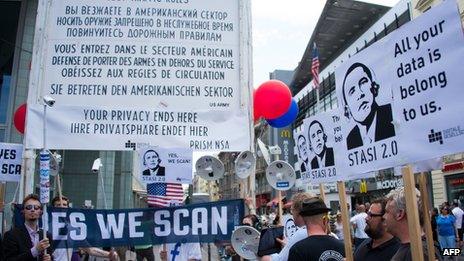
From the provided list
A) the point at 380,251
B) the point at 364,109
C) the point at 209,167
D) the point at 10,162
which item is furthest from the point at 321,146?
the point at 10,162

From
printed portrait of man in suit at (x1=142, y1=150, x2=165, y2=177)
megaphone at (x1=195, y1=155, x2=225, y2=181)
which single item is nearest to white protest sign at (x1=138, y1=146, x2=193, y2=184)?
printed portrait of man in suit at (x1=142, y1=150, x2=165, y2=177)

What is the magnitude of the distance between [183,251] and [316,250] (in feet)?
9.98

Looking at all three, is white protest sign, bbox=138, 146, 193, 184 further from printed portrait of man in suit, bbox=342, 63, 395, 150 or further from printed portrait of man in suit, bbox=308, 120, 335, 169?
printed portrait of man in suit, bbox=342, 63, 395, 150

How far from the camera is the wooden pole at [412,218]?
9.80 ft

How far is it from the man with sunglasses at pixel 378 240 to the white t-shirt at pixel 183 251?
273 centimetres

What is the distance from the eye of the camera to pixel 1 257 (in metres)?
4.93

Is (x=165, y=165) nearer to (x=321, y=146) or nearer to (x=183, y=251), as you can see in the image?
(x=183, y=251)

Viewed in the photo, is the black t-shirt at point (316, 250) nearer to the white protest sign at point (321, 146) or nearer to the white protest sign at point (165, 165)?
the white protest sign at point (321, 146)

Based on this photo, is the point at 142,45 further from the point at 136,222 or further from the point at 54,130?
the point at 136,222

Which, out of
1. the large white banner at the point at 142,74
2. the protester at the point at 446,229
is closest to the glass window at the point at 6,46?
the large white banner at the point at 142,74

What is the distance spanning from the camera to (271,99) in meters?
8.59

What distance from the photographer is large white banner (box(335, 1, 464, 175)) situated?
2.97m

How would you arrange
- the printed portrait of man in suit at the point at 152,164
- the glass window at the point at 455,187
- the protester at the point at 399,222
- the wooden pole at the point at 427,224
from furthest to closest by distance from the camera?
the glass window at the point at 455,187 < the printed portrait of man in suit at the point at 152,164 < the protester at the point at 399,222 < the wooden pole at the point at 427,224

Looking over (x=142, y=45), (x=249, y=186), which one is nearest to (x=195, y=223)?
(x=249, y=186)
